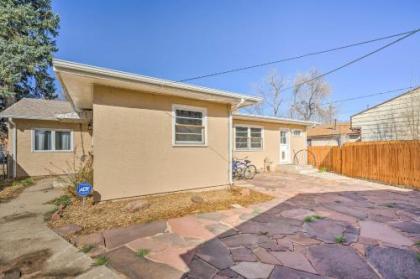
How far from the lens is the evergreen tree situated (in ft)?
44.8

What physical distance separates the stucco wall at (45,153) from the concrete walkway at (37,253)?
17.8 feet

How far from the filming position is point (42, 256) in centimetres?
299

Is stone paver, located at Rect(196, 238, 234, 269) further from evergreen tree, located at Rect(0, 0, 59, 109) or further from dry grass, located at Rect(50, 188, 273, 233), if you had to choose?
evergreen tree, located at Rect(0, 0, 59, 109)

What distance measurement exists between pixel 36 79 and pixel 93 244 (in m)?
19.1

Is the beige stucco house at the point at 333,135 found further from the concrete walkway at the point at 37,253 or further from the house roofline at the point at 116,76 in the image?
the concrete walkway at the point at 37,253

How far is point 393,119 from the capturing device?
12.2m

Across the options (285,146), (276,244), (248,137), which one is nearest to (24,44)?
(248,137)

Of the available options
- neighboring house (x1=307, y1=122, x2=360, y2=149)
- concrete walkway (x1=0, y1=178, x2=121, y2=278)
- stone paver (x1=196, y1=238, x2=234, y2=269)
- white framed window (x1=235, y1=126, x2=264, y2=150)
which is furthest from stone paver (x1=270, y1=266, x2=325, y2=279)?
neighboring house (x1=307, y1=122, x2=360, y2=149)

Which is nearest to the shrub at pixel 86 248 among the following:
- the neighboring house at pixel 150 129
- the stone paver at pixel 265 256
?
the neighboring house at pixel 150 129

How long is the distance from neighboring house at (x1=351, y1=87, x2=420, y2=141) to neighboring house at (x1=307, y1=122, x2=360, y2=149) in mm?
5951

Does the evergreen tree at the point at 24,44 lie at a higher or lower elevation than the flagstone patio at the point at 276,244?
higher

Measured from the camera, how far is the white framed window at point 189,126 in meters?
6.48

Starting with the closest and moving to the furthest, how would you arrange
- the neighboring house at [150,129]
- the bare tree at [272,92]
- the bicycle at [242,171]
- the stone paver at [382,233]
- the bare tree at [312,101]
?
the stone paver at [382,233]
the neighboring house at [150,129]
the bicycle at [242,171]
the bare tree at [272,92]
the bare tree at [312,101]

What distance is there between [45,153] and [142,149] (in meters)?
7.54
